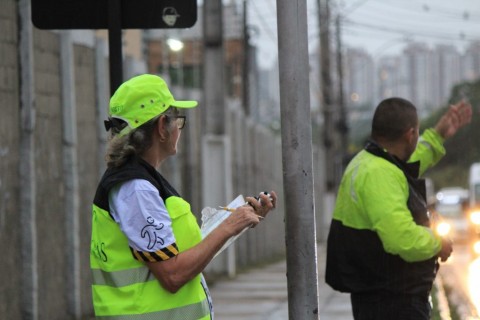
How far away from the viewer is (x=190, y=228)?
4727 mm

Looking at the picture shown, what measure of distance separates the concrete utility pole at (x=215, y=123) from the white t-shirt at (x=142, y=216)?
576 inches

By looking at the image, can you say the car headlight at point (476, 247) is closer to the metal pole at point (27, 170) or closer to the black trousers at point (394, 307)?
the metal pole at point (27, 170)

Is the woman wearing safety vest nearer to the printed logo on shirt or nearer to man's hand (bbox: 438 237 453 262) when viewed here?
the printed logo on shirt

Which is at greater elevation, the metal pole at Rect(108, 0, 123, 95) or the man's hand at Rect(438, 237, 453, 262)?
the metal pole at Rect(108, 0, 123, 95)

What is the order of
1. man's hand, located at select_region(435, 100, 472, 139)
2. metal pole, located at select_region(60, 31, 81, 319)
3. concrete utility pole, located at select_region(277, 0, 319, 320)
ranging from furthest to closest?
1. metal pole, located at select_region(60, 31, 81, 319)
2. man's hand, located at select_region(435, 100, 472, 139)
3. concrete utility pole, located at select_region(277, 0, 319, 320)

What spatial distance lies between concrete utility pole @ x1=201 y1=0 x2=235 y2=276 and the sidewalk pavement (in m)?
1.21

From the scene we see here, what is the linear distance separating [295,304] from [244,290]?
11.9 metres

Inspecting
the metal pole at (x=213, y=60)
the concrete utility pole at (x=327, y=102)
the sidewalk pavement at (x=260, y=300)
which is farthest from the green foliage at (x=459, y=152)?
the sidewalk pavement at (x=260, y=300)

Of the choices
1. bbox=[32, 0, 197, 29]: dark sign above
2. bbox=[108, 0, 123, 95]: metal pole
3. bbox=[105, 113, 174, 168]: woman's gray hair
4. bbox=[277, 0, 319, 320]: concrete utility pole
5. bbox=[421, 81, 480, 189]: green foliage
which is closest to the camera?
bbox=[105, 113, 174, 168]: woman's gray hair

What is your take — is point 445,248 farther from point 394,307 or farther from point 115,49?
point 115,49

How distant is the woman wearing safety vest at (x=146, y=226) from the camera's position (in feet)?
15.1

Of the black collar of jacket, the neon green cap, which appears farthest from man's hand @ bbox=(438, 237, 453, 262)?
the neon green cap

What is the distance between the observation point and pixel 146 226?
4.57 meters

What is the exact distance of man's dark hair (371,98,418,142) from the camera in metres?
6.32
